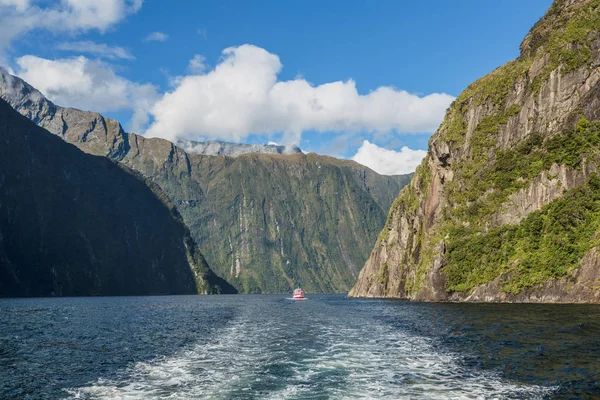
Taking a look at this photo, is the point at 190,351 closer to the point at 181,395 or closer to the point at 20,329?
the point at 181,395

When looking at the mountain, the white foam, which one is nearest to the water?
the white foam

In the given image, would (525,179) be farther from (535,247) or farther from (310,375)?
(310,375)

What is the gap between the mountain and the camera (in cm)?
8225

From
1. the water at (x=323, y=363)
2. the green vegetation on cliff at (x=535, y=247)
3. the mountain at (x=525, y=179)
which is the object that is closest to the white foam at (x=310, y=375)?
the water at (x=323, y=363)

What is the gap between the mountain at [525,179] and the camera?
82250 millimetres

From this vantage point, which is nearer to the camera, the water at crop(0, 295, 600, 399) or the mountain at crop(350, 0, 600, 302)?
the water at crop(0, 295, 600, 399)

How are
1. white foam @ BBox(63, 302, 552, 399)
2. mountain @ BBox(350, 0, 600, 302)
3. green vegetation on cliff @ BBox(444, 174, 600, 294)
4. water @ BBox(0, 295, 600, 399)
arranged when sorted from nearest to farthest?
white foam @ BBox(63, 302, 552, 399) → water @ BBox(0, 295, 600, 399) → green vegetation on cliff @ BBox(444, 174, 600, 294) → mountain @ BBox(350, 0, 600, 302)

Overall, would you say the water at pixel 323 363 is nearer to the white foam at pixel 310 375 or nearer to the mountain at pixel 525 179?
the white foam at pixel 310 375

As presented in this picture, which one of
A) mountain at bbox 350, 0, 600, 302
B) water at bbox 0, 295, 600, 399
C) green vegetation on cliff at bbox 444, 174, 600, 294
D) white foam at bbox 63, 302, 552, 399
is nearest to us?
white foam at bbox 63, 302, 552, 399

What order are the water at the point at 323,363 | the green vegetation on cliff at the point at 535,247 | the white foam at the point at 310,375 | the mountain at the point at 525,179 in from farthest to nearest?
the mountain at the point at 525,179, the green vegetation on cliff at the point at 535,247, the water at the point at 323,363, the white foam at the point at 310,375

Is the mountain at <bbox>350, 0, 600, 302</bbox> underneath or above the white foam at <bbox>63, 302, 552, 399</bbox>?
above

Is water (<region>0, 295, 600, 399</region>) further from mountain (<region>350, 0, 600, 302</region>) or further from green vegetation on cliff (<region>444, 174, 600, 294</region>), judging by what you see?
mountain (<region>350, 0, 600, 302</region>)

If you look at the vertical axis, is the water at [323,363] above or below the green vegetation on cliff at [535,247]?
below

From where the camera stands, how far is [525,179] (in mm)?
101750
